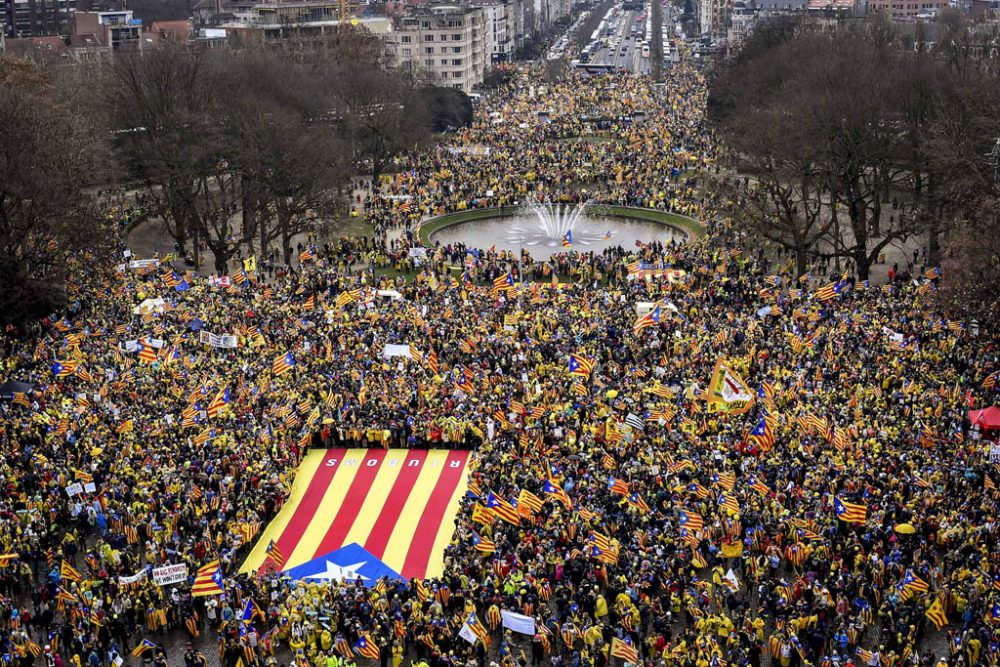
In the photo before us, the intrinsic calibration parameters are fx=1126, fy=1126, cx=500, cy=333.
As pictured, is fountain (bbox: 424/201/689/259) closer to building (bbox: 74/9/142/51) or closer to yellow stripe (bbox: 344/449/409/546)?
yellow stripe (bbox: 344/449/409/546)

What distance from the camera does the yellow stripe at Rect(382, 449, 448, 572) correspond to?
1284 inches

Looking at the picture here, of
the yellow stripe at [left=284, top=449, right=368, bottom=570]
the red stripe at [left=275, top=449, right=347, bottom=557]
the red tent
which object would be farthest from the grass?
the red tent

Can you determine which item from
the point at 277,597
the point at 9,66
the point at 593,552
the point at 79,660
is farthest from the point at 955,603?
Answer: the point at 9,66

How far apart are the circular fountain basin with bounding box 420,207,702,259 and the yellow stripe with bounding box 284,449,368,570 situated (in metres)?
30.7

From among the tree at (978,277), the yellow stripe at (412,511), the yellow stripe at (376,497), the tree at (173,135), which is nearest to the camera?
the yellow stripe at (412,511)

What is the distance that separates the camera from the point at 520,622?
87.2ft

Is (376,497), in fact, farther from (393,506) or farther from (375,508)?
(393,506)

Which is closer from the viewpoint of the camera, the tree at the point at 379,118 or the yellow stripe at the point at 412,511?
the yellow stripe at the point at 412,511

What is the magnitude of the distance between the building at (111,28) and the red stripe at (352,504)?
397 feet

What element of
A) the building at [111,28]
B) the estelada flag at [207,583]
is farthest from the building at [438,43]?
the estelada flag at [207,583]

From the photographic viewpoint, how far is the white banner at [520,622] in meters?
26.6

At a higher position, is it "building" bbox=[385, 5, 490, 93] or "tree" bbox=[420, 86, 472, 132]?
"building" bbox=[385, 5, 490, 93]

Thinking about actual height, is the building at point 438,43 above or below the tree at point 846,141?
above

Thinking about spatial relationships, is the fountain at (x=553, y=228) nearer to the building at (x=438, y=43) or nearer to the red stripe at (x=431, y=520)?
the red stripe at (x=431, y=520)
